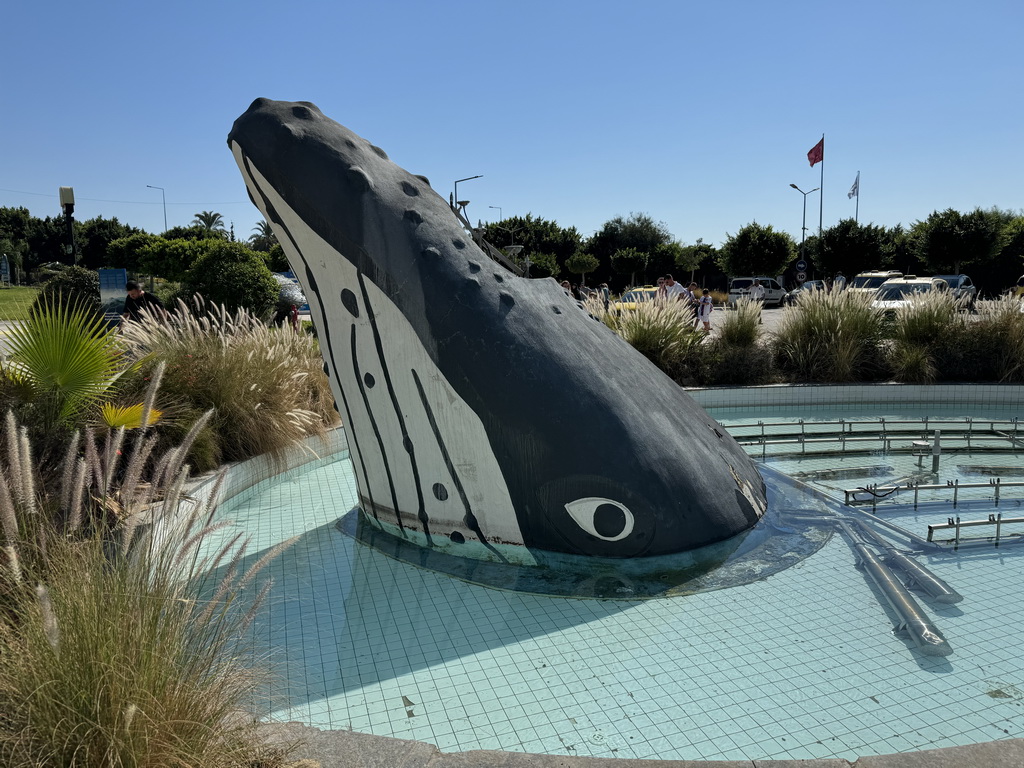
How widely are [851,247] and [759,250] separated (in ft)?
14.6

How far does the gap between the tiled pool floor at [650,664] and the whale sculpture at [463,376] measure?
404mm

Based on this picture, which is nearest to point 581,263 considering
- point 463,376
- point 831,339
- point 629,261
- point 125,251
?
point 629,261

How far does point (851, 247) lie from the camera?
1367 inches

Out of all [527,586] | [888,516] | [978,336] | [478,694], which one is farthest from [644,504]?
[978,336]

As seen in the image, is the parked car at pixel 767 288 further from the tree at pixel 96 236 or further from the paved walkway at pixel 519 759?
the tree at pixel 96 236

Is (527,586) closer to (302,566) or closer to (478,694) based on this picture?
(478,694)

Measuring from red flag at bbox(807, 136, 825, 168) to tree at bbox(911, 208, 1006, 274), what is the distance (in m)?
A: 6.02

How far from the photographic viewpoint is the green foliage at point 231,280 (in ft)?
50.1

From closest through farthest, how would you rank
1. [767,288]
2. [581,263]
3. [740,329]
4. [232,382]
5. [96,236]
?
[232,382], [740,329], [767,288], [581,263], [96,236]

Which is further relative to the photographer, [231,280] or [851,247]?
[851,247]

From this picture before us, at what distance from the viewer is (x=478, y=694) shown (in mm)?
3129

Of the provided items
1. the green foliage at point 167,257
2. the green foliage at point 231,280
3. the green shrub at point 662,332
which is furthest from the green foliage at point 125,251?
the green shrub at point 662,332

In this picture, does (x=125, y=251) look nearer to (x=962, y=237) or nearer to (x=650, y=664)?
(x=962, y=237)

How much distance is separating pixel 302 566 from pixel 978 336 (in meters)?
10.4
